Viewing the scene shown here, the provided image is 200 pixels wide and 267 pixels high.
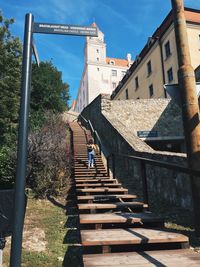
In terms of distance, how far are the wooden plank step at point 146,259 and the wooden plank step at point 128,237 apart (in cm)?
15

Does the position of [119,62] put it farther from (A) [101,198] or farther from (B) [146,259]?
(B) [146,259]

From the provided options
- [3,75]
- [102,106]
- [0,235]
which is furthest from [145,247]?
[3,75]

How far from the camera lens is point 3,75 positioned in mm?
16688

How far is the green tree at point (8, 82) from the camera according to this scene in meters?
15.3

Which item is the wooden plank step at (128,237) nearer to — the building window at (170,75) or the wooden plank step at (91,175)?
the wooden plank step at (91,175)

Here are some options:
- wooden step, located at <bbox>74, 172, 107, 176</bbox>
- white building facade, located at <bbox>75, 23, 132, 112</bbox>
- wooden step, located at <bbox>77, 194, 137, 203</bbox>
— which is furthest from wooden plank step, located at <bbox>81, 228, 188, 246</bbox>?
white building facade, located at <bbox>75, 23, 132, 112</bbox>

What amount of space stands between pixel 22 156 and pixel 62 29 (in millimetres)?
1766

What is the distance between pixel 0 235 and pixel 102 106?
14.5 metres

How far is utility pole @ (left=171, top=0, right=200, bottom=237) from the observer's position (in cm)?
407

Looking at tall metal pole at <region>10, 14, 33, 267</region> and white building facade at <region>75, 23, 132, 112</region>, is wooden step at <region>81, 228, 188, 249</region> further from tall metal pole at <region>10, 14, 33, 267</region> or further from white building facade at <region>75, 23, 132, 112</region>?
white building facade at <region>75, 23, 132, 112</region>

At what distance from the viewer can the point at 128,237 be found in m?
3.68

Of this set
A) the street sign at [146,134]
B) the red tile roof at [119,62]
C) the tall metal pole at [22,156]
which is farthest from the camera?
the red tile roof at [119,62]

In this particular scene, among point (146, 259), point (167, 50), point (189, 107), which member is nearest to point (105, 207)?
point (146, 259)

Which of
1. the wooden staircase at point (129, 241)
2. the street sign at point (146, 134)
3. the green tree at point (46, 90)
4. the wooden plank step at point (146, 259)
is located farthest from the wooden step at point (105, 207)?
the green tree at point (46, 90)
